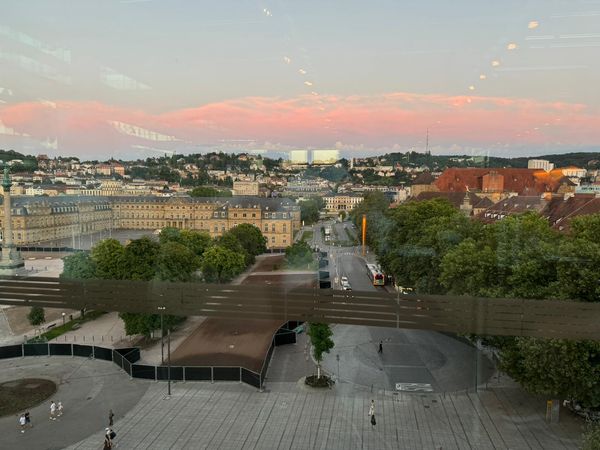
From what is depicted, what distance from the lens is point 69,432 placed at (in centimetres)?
542

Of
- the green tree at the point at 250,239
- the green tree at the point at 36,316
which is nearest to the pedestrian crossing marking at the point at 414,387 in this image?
the green tree at the point at 250,239

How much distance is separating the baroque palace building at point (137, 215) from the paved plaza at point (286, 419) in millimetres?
4857

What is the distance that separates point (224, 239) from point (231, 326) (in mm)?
2822

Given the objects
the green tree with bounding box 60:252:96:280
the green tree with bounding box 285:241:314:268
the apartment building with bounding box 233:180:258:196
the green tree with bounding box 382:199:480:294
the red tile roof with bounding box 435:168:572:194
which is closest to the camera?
the green tree with bounding box 382:199:480:294

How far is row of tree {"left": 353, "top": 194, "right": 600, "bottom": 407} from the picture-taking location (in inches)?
193

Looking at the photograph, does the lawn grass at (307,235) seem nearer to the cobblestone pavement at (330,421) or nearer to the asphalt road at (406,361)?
the asphalt road at (406,361)

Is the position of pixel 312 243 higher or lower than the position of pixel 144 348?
higher

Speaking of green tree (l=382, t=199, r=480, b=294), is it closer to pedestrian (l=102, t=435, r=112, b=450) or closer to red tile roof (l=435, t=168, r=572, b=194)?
red tile roof (l=435, t=168, r=572, b=194)

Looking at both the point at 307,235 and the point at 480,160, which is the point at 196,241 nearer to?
the point at 307,235

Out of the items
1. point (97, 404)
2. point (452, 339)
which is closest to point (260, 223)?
point (452, 339)

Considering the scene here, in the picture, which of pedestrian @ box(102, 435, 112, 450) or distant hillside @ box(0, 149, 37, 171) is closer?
pedestrian @ box(102, 435, 112, 450)

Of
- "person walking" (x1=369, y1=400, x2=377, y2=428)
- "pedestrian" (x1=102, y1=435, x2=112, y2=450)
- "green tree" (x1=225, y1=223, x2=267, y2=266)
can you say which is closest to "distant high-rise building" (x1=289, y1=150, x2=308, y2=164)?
"green tree" (x1=225, y1=223, x2=267, y2=266)

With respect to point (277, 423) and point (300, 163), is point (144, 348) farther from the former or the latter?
point (300, 163)

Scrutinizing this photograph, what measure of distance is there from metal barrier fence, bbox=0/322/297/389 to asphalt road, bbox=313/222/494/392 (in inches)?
39.5
